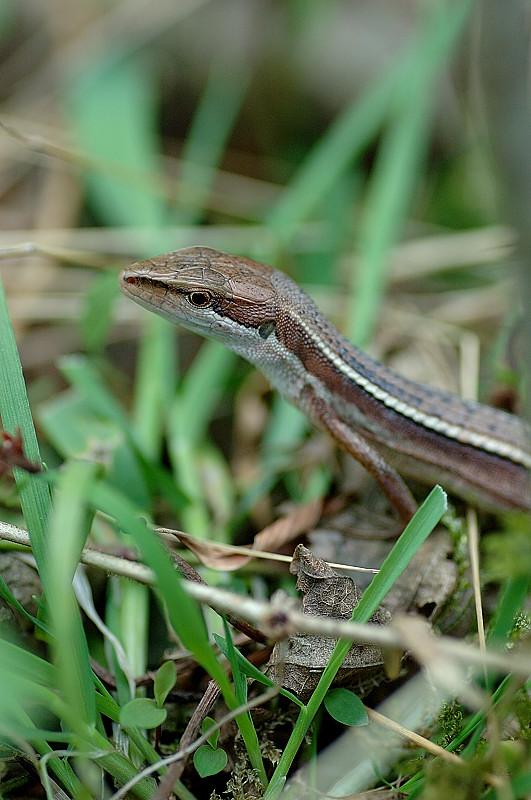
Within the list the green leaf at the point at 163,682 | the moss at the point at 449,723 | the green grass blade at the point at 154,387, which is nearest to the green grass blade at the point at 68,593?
the green leaf at the point at 163,682

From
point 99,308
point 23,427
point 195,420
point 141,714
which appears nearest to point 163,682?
point 141,714

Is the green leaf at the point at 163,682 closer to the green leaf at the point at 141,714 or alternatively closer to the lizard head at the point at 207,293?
the green leaf at the point at 141,714

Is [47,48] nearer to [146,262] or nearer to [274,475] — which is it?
[146,262]

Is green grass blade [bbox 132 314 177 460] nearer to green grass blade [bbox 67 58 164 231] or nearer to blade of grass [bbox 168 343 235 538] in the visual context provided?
blade of grass [bbox 168 343 235 538]

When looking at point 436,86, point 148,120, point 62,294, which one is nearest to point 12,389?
point 62,294

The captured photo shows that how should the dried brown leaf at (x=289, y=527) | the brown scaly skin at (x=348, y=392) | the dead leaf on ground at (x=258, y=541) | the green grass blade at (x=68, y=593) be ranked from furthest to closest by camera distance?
1. the brown scaly skin at (x=348, y=392)
2. the dried brown leaf at (x=289, y=527)
3. the dead leaf on ground at (x=258, y=541)
4. the green grass blade at (x=68, y=593)

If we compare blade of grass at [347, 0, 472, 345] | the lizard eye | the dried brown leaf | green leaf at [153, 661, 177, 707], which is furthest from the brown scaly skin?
green leaf at [153, 661, 177, 707]
